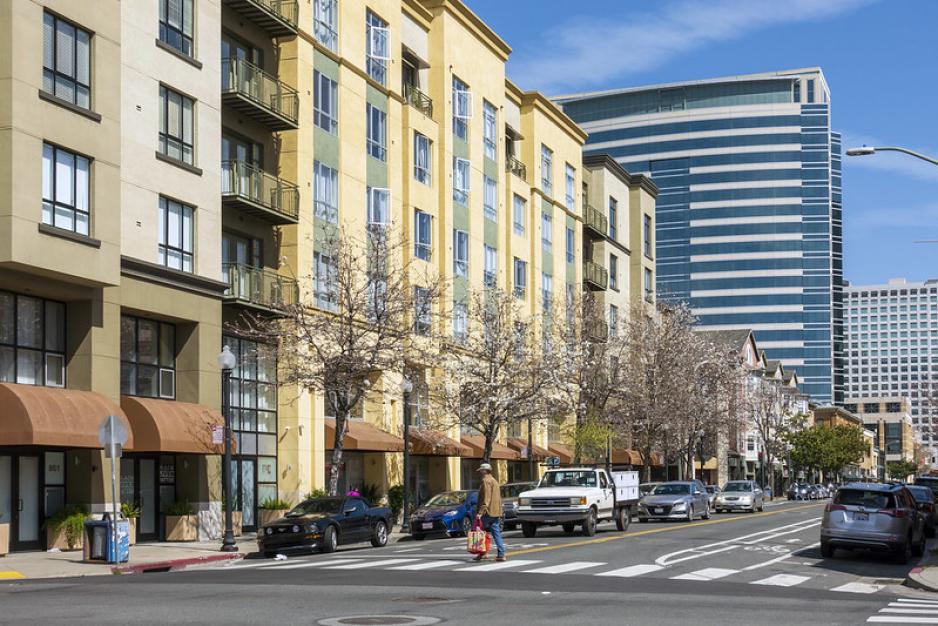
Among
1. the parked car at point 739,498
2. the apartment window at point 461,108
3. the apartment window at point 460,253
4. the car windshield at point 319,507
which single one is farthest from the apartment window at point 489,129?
the car windshield at point 319,507

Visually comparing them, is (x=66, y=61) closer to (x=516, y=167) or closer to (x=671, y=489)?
(x=671, y=489)

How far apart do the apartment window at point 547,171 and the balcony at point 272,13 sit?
2740 cm

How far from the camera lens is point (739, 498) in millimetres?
56281

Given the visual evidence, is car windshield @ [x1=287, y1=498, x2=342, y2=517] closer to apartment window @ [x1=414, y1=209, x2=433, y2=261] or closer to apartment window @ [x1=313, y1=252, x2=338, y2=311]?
apartment window @ [x1=313, y1=252, x2=338, y2=311]

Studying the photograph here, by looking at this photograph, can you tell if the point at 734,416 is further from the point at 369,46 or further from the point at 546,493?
the point at 546,493

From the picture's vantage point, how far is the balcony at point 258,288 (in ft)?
128

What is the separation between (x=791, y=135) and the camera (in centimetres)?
17288

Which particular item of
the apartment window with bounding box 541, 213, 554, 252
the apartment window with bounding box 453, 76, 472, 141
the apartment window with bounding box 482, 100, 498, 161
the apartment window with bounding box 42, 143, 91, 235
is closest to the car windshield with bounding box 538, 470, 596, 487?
the apartment window with bounding box 42, 143, 91, 235

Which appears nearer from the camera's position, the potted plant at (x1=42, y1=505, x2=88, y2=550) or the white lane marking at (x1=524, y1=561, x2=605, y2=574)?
the white lane marking at (x1=524, y1=561, x2=605, y2=574)

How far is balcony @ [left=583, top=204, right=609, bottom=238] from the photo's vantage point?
74.8 m

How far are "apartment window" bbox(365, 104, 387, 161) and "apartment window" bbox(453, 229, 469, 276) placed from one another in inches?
293

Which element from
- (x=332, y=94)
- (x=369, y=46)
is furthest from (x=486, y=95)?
(x=332, y=94)

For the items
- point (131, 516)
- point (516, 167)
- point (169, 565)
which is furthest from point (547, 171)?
point (169, 565)

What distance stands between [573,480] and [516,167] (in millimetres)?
32153
